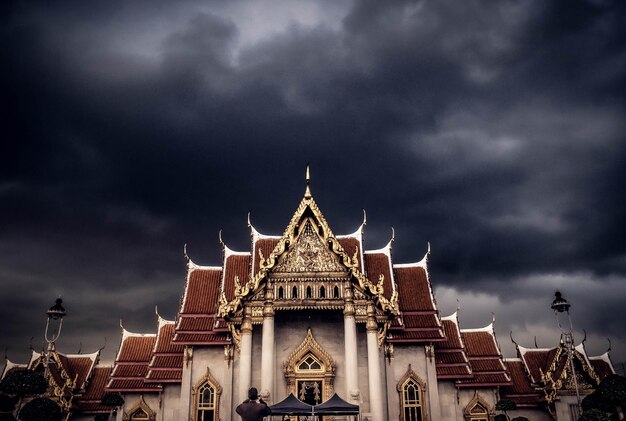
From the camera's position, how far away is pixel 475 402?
2647 centimetres

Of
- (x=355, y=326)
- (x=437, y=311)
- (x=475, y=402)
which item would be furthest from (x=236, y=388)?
(x=475, y=402)

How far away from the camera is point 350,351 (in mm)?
20781

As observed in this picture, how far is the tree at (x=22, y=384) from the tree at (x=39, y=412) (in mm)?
592

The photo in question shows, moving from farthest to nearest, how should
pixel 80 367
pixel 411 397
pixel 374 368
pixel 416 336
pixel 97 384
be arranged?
pixel 80 367 < pixel 97 384 < pixel 416 336 < pixel 411 397 < pixel 374 368

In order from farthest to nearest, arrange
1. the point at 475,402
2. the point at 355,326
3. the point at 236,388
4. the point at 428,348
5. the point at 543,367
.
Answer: the point at 543,367 → the point at 475,402 → the point at 428,348 → the point at 236,388 → the point at 355,326

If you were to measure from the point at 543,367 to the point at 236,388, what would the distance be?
19271 millimetres

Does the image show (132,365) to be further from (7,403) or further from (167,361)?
(7,403)

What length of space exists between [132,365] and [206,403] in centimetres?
663

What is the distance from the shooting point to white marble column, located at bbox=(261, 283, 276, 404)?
20078 mm

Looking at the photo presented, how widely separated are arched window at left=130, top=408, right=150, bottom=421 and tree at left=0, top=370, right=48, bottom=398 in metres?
5.57

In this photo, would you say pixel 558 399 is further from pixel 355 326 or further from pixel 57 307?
pixel 57 307

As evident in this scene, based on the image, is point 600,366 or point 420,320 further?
point 600,366

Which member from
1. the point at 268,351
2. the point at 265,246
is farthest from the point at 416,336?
the point at 265,246

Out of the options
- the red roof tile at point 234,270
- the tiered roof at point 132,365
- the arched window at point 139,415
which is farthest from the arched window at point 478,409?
the arched window at point 139,415
